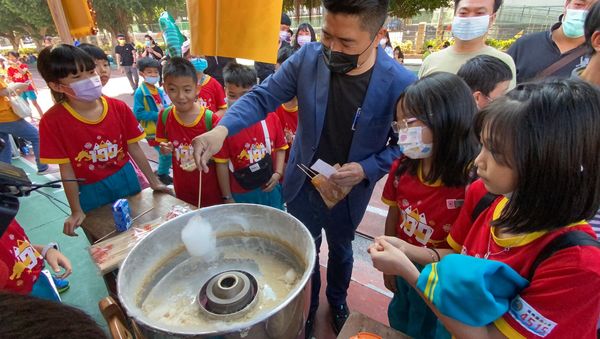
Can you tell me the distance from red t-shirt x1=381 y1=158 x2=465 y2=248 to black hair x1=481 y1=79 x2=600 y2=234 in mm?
548

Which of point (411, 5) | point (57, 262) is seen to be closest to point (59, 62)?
point (57, 262)

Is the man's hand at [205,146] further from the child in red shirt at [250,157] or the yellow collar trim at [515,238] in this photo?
the yellow collar trim at [515,238]

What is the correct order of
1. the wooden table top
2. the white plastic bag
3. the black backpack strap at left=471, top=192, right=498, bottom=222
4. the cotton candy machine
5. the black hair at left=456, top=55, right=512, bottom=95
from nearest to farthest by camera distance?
the cotton candy machine < the black backpack strap at left=471, top=192, right=498, bottom=222 < the wooden table top < the black hair at left=456, top=55, right=512, bottom=95 < the white plastic bag

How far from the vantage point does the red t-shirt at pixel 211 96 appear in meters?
3.86

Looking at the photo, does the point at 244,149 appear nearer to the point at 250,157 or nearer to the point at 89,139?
the point at 250,157

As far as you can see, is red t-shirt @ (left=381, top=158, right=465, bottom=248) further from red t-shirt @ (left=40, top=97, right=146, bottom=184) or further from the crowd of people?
red t-shirt @ (left=40, top=97, right=146, bottom=184)

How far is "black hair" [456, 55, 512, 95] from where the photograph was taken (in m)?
1.93

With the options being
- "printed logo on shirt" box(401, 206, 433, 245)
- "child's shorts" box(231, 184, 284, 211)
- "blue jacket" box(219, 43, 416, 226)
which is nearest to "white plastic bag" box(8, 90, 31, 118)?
"child's shorts" box(231, 184, 284, 211)

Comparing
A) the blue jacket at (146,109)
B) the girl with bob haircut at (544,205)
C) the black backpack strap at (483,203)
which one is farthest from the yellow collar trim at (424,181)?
the blue jacket at (146,109)

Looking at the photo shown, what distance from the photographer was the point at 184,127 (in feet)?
8.10

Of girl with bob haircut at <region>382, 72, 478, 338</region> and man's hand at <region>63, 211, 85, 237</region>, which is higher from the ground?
girl with bob haircut at <region>382, 72, 478, 338</region>

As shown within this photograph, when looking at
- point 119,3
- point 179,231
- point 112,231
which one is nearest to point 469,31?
point 179,231

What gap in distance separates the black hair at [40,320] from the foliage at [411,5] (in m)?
13.7

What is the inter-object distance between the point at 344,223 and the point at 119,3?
2485 centimetres
